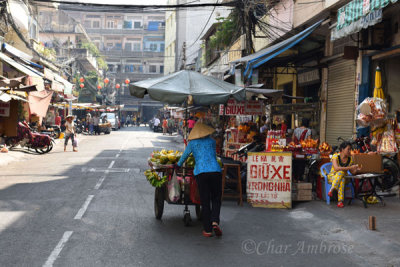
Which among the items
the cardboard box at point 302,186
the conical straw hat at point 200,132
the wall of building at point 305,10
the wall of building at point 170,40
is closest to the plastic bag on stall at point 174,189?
the conical straw hat at point 200,132

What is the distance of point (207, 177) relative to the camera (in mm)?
7293

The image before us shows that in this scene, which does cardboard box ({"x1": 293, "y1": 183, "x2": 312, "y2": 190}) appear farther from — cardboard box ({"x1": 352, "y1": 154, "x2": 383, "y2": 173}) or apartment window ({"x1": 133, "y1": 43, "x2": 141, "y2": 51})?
apartment window ({"x1": 133, "y1": 43, "x2": 141, "y2": 51})

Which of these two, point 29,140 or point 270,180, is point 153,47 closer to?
point 29,140

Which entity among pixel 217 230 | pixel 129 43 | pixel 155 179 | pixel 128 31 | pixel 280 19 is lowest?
pixel 217 230

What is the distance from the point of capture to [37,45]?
3456 cm

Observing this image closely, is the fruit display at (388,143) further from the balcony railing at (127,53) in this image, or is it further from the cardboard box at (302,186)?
the balcony railing at (127,53)

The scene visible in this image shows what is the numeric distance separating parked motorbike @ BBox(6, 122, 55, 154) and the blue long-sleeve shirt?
14.9 meters

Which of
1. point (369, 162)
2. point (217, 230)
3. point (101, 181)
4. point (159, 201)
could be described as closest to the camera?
point (217, 230)

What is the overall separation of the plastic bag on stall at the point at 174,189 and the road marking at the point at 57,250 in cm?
170

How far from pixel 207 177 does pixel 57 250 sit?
2.42 meters

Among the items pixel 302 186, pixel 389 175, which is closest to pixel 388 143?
pixel 389 175

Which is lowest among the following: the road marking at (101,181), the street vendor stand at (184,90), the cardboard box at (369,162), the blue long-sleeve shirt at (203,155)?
the road marking at (101,181)

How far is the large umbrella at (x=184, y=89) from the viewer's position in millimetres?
9234

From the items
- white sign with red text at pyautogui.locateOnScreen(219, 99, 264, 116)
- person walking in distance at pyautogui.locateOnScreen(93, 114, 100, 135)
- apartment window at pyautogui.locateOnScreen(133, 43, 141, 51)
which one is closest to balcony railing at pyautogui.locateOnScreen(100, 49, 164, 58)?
apartment window at pyautogui.locateOnScreen(133, 43, 141, 51)
